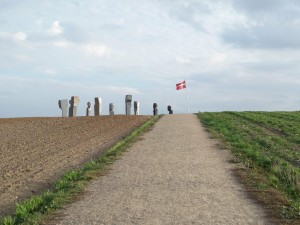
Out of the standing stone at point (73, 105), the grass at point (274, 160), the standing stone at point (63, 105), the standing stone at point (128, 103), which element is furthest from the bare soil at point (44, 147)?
the standing stone at point (128, 103)

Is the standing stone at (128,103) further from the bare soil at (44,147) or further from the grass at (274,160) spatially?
the grass at (274,160)

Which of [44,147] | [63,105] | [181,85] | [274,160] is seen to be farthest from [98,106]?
[274,160]

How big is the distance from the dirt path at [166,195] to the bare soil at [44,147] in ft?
5.08

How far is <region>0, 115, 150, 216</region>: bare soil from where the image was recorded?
11.4 m

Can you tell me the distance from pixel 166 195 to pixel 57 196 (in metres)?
2.08

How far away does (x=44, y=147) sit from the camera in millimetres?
18578

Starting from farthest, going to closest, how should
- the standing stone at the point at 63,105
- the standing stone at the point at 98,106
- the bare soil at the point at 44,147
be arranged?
the standing stone at the point at 98,106
the standing stone at the point at 63,105
the bare soil at the point at 44,147

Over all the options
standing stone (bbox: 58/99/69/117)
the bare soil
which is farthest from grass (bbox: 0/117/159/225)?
standing stone (bbox: 58/99/69/117)

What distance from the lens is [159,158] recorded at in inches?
564

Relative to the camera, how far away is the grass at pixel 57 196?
25.7 feet

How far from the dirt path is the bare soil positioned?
1.55m

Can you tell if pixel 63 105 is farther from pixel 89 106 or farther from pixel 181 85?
pixel 181 85

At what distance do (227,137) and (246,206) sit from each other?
38.3ft

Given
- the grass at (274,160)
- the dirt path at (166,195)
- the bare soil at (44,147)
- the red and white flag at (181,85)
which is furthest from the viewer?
the red and white flag at (181,85)
